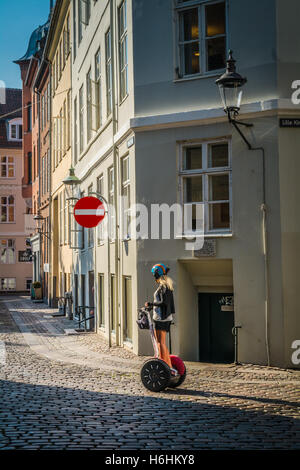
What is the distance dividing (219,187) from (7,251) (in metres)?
43.7

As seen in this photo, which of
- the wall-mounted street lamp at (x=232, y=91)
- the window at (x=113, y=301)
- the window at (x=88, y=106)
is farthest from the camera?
the window at (x=88, y=106)

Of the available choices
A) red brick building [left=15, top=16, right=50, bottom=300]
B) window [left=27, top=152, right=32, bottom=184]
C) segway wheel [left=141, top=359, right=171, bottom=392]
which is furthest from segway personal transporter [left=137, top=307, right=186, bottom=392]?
window [left=27, top=152, right=32, bottom=184]

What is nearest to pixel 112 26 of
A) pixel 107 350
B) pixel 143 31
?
pixel 143 31

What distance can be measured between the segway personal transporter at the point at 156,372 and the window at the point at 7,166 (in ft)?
159

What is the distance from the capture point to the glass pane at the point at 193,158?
46.4ft

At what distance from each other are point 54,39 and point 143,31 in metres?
19.0

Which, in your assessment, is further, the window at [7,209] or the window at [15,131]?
the window at [15,131]

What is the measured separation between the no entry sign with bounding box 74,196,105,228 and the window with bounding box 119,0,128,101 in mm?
2863

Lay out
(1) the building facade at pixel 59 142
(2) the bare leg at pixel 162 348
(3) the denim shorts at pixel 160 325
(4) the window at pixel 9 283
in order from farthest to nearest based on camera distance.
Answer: (4) the window at pixel 9 283, (1) the building facade at pixel 59 142, (3) the denim shorts at pixel 160 325, (2) the bare leg at pixel 162 348

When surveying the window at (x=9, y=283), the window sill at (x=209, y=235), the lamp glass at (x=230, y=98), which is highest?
the lamp glass at (x=230, y=98)

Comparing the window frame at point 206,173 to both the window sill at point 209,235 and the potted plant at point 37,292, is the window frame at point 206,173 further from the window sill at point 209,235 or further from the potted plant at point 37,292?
the potted plant at point 37,292

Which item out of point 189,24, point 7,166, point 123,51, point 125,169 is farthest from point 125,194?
point 7,166

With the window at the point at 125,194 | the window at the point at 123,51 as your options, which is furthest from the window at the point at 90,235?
the window at the point at 123,51

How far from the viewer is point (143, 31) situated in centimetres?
1478
